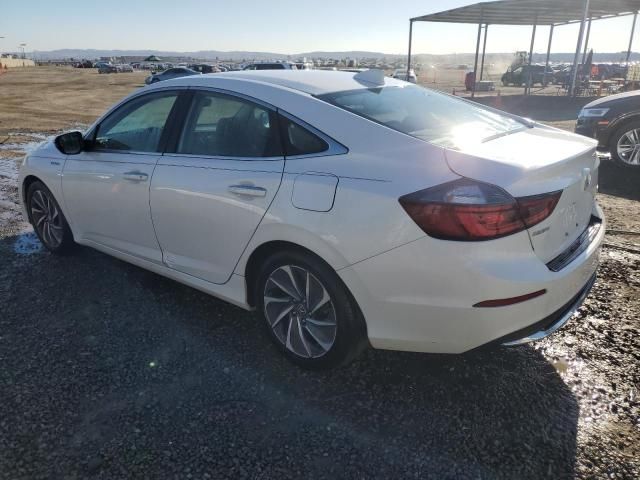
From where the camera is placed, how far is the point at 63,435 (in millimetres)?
2432

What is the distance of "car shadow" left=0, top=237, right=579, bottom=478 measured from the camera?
227 centimetres

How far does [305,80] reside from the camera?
3.14 m

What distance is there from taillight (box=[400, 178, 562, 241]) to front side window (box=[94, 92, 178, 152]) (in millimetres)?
2065

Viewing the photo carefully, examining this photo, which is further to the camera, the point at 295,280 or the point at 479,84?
the point at 479,84

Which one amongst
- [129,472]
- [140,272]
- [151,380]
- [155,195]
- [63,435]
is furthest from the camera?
[140,272]

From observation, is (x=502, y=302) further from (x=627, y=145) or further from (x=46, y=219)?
(x=627, y=145)

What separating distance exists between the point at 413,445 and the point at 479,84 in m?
32.4

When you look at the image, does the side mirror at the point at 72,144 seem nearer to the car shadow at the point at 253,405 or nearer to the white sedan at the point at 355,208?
the white sedan at the point at 355,208

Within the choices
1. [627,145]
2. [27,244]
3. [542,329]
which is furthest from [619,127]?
[27,244]

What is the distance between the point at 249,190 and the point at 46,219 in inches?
114

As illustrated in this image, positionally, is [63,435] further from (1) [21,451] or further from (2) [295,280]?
(2) [295,280]

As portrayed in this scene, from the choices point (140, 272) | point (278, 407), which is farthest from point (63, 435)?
point (140, 272)

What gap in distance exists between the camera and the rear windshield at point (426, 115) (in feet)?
8.71

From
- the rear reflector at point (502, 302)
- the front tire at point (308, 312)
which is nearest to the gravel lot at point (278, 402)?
the front tire at point (308, 312)
